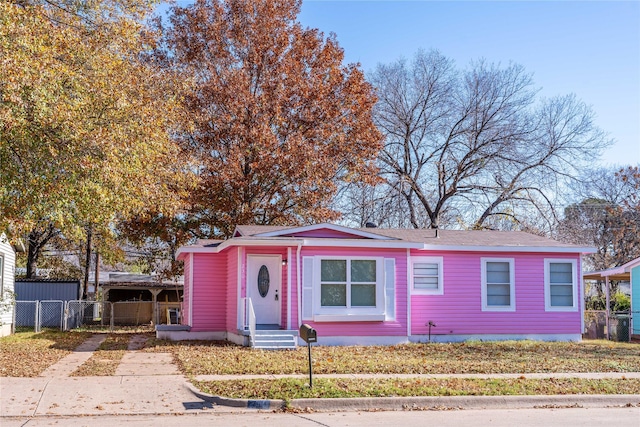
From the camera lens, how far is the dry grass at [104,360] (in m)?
13.5

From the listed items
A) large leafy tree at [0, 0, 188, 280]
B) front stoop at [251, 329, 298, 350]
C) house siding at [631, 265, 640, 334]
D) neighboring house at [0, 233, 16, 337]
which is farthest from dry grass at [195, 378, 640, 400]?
house siding at [631, 265, 640, 334]

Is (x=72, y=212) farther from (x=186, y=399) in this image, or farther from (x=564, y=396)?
(x=564, y=396)

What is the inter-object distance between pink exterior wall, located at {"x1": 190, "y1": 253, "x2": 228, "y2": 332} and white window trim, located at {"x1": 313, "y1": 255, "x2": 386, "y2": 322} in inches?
158

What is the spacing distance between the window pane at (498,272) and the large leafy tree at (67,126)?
405 inches

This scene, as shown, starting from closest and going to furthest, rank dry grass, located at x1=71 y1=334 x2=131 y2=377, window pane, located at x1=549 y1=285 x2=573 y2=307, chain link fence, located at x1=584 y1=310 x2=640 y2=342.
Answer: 1. dry grass, located at x1=71 y1=334 x2=131 y2=377
2. window pane, located at x1=549 y1=285 x2=573 y2=307
3. chain link fence, located at x1=584 y1=310 x2=640 y2=342

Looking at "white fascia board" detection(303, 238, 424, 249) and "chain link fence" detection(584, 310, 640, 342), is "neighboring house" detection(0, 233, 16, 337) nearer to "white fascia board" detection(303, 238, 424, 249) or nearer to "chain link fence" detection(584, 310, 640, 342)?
"white fascia board" detection(303, 238, 424, 249)

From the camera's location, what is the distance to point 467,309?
70.4ft

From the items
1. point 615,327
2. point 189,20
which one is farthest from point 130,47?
point 615,327

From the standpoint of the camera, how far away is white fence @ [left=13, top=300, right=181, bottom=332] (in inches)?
1160

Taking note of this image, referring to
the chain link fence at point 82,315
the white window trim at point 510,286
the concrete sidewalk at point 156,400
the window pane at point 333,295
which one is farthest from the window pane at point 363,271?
the chain link fence at point 82,315

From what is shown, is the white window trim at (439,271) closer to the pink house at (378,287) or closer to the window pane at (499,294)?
the pink house at (378,287)

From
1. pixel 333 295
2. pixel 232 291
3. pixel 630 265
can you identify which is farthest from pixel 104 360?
pixel 630 265

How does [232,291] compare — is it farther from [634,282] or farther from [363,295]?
[634,282]

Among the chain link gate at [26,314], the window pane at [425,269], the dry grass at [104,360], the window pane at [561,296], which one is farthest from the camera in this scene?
the chain link gate at [26,314]
